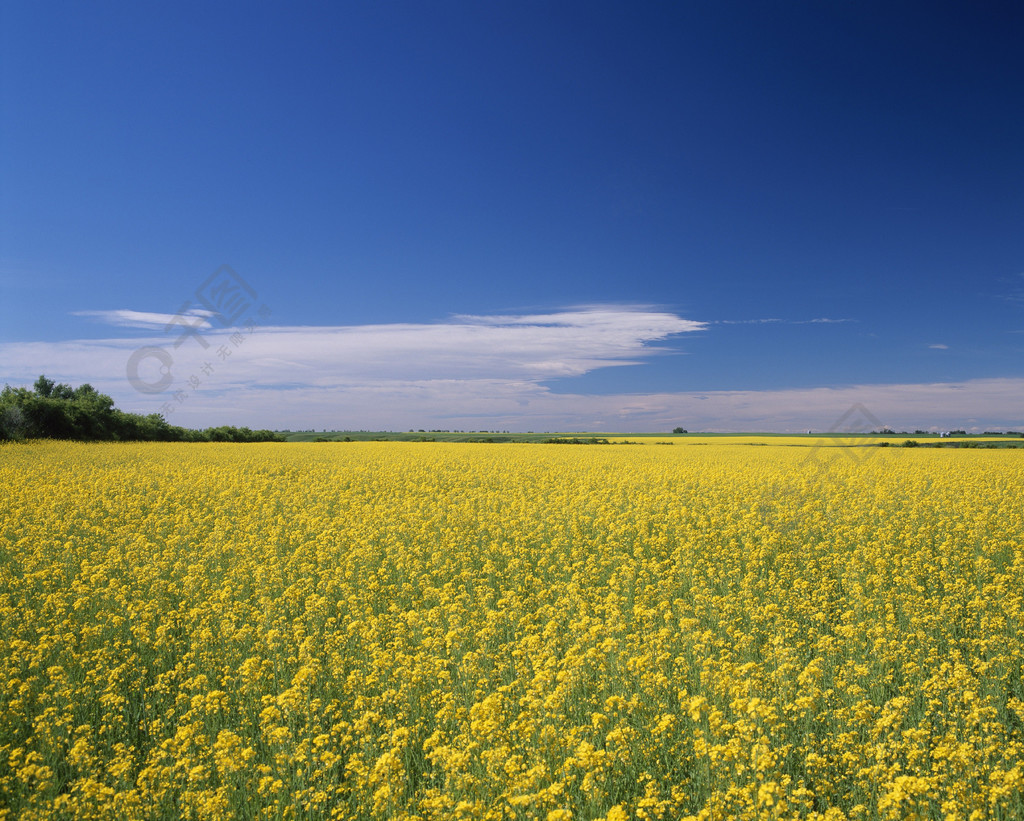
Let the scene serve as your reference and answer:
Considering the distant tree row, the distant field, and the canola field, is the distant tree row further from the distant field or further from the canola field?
the canola field

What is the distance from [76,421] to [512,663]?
194ft

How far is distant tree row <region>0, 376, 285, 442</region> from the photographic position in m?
45.5

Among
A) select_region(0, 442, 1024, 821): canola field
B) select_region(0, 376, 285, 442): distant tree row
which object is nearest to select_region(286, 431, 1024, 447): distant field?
select_region(0, 376, 285, 442): distant tree row

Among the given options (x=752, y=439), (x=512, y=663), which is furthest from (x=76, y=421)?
(x=752, y=439)

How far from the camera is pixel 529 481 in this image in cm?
2002

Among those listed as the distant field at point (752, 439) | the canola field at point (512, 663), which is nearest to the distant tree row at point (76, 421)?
the distant field at point (752, 439)

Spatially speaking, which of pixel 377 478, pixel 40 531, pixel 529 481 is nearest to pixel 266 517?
pixel 40 531

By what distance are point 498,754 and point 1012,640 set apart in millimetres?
6207

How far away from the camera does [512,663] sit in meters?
6.07

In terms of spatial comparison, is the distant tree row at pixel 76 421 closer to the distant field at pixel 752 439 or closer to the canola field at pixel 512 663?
the distant field at pixel 752 439

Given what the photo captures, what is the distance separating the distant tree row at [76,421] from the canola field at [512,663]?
43.0 m

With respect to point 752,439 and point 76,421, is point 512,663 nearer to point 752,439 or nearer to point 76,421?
point 76,421

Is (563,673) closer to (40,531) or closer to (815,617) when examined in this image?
(815,617)

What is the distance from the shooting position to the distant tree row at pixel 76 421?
45.5 m
